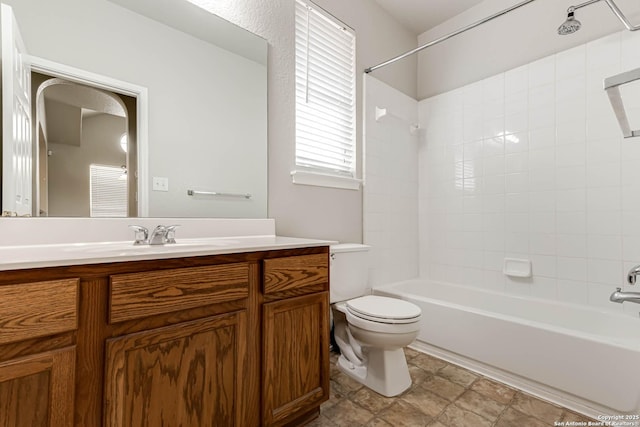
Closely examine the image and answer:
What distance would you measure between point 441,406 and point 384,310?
52cm

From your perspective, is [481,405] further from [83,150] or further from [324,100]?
[83,150]

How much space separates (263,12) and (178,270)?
5.37 feet

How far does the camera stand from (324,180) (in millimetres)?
2107

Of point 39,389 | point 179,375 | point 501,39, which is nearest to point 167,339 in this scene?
point 179,375

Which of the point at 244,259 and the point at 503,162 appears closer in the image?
the point at 244,259

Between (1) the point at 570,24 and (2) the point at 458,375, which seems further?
(2) the point at 458,375

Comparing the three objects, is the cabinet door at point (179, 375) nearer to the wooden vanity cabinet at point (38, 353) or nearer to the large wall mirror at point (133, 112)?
the wooden vanity cabinet at point (38, 353)

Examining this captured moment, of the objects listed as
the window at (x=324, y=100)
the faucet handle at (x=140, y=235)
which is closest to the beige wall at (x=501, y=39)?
the window at (x=324, y=100)

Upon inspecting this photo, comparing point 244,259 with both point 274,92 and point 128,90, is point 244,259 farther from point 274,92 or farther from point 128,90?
point 274,92

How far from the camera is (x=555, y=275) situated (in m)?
2.16

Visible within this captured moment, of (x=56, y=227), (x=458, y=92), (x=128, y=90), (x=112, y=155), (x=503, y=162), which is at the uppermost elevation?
(x=458, y=92)

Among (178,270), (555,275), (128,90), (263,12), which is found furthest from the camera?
(555,275)

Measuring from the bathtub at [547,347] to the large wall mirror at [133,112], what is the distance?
1442mm

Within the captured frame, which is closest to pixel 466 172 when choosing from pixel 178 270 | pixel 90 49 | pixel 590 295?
pixel 590 295
